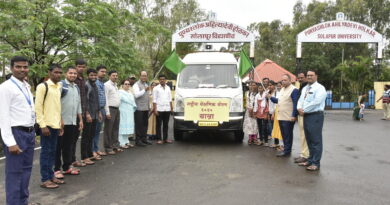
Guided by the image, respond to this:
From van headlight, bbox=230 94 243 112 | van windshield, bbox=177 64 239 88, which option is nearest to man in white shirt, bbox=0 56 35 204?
van headlight, bbox=230 94 243 112

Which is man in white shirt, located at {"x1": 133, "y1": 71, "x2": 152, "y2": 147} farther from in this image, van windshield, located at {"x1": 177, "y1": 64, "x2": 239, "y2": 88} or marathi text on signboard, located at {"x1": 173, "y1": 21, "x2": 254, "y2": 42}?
marathi text on signboard, located at {"x1": 173, "y1": 21, "x2": 254, "y2": 42}

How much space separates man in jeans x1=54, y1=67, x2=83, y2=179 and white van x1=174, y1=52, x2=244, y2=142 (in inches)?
129

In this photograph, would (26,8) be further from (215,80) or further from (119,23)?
(215,80)

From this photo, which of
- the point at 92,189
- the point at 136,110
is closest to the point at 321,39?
the point at 136,110

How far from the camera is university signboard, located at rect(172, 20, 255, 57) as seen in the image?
15141 millimetres

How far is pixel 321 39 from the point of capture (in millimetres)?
17500

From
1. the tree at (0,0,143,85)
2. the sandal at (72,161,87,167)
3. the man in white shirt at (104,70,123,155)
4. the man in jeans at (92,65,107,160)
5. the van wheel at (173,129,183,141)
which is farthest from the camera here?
the van wheel at (173,129,183,141)

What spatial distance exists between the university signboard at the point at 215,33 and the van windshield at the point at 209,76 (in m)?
6.53

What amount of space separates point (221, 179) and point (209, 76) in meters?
4.02

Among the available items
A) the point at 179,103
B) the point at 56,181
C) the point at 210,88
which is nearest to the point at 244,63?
the point at 210,88

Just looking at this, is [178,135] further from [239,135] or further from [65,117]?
[65,117]

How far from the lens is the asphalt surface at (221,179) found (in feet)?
14.5

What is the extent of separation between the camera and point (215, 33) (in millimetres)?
15453

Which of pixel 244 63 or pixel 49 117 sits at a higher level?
pixel 244 63
